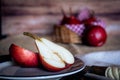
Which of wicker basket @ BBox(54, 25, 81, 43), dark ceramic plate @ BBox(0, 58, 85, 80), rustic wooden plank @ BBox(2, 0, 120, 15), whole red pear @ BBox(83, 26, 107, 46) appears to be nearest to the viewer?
dark ceramic plate @ BBox(0, 58, 85, 80)

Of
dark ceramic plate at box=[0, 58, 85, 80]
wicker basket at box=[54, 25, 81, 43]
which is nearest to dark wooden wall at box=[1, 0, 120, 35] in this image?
wicker basket at box=[54, 25, 81, 43]

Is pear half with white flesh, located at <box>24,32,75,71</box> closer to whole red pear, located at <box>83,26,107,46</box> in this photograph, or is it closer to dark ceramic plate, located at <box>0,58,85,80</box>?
dark ceramic plate, located at <box>0,58,85,80</box>

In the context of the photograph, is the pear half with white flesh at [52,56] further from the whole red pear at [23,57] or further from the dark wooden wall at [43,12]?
the dark wooden wall at [43,12]

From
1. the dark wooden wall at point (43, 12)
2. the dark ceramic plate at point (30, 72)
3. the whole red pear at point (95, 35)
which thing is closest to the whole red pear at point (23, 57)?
the dark ceramic plate at point (30, 72)

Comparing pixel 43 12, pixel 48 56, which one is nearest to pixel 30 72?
pixel 48 56

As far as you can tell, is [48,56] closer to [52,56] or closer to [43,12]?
[52,56]

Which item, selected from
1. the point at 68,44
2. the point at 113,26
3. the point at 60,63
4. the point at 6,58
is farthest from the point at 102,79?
the point at 113,26

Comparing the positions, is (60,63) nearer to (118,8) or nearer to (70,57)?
(70,57)
